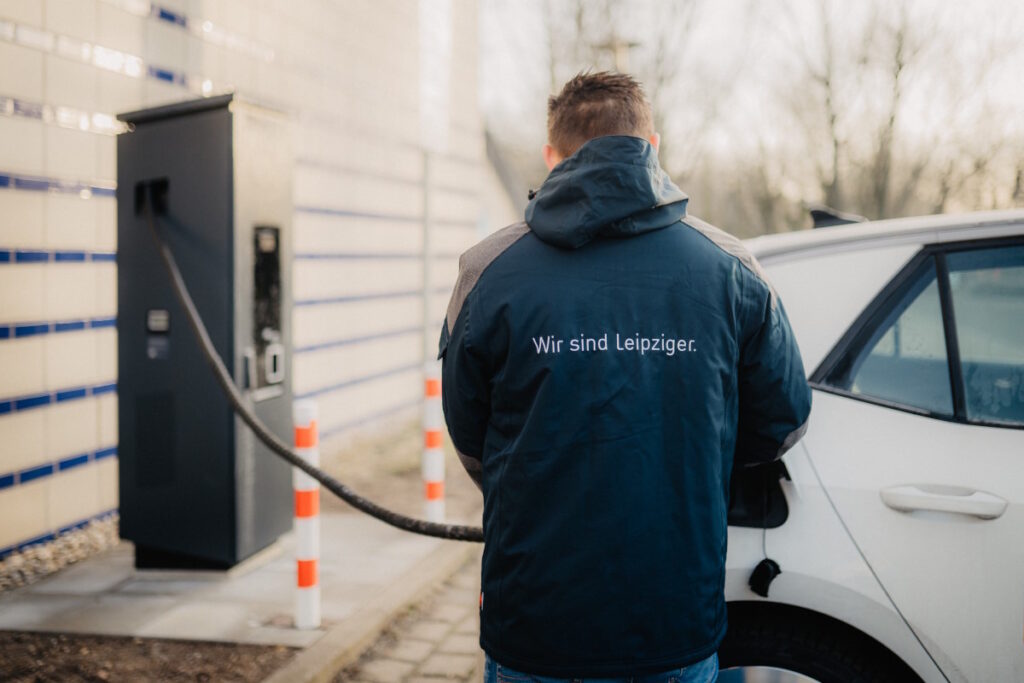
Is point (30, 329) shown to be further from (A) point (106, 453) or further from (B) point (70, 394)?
(A) point (106, 453)

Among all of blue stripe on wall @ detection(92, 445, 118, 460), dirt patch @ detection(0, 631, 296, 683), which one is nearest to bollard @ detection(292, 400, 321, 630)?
dirt patch @ detection(0, 631, 296, 683)

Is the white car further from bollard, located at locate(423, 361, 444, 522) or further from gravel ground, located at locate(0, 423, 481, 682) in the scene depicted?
bollard, located at locate(423, 361, 444, 522)

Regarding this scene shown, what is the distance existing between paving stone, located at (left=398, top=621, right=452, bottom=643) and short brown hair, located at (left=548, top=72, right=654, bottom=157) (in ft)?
10.2

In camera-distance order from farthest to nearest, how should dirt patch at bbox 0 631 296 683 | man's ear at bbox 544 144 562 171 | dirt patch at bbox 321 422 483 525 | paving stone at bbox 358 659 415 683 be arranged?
dirt patch at bbox 321 422 483 525
paving stone at bbox 358 659 415 683
dirt patch at bbox 0 631 296 683
man's ear at bbox 544 144 562 171

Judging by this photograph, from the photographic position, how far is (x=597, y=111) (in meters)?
2.03

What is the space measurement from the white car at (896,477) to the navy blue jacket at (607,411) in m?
0.63

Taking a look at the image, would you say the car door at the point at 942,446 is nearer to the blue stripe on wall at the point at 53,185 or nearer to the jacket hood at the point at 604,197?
the jacket hood at the point at 604,197

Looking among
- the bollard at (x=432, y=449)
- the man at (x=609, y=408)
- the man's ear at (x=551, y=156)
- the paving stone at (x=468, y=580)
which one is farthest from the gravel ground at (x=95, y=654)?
the man's ear at (x=551, y=156)

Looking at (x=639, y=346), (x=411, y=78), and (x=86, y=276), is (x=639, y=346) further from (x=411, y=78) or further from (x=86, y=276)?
(x=411, y=78)

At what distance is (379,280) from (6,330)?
16.7ft

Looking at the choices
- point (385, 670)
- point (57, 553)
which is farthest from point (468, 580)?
point (57, 553)

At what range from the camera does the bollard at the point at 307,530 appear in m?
4.39

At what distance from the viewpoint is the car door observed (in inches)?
93.6

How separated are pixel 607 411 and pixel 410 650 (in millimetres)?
2940
